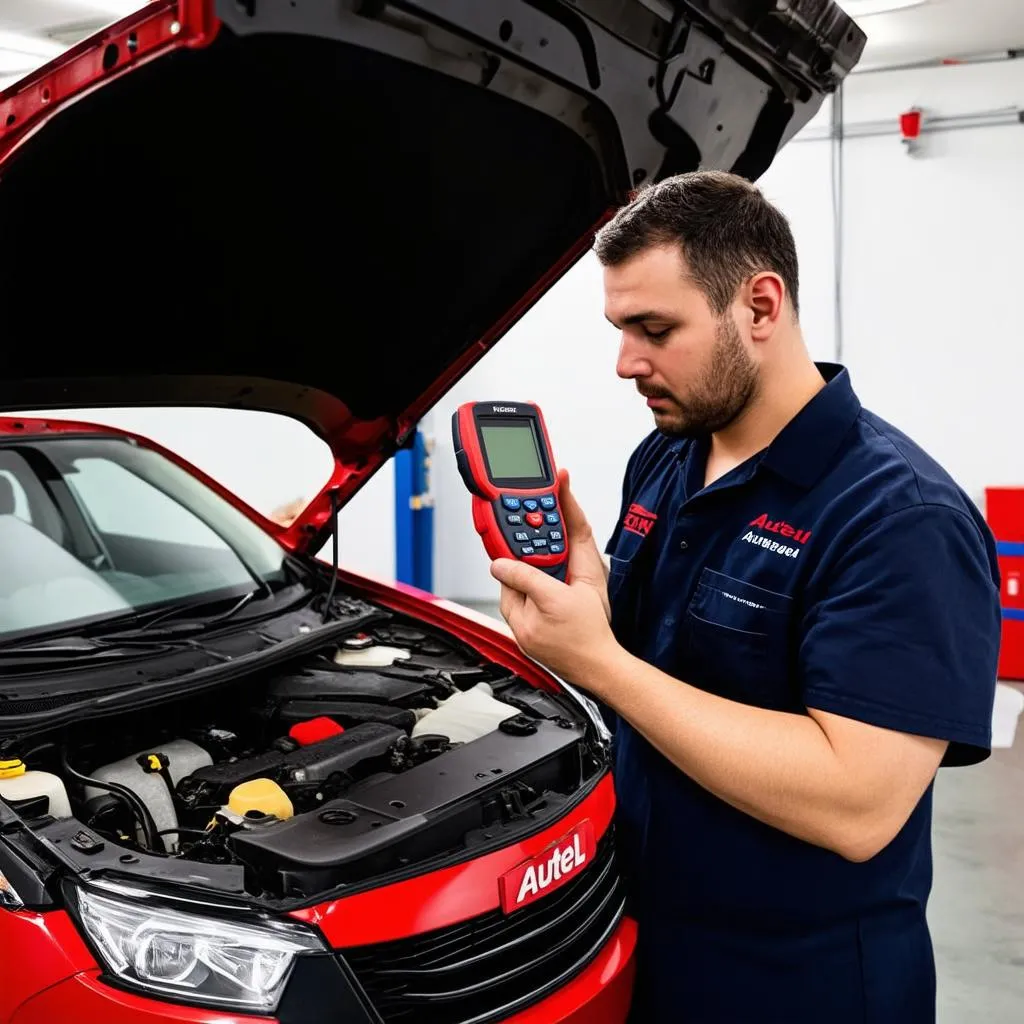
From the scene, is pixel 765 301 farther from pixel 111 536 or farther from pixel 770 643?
pixel 111 536

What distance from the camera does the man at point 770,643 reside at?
1.05 meters

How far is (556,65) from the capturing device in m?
1.48

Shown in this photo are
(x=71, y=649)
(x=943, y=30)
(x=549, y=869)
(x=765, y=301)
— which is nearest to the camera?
(x=765, y=301)

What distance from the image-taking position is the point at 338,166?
5.35ft

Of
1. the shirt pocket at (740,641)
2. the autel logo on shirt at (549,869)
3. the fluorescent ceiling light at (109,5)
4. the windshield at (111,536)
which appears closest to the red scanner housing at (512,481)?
the shirt pocket at (740,641)

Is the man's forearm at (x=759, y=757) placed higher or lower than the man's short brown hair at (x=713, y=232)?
lower

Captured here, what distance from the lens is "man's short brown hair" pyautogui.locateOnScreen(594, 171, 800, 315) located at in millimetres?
1139

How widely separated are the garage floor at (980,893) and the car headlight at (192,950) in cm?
178

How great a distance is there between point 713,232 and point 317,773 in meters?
1.16

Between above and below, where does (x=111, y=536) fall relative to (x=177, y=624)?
above

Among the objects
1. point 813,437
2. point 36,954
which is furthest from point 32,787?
point 813,437

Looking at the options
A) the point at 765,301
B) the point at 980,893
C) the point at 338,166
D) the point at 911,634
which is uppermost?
the point at 338,166

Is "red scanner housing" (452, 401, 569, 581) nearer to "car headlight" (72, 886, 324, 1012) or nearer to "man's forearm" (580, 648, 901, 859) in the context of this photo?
"man's forearm" (580, 648, 901, 859)

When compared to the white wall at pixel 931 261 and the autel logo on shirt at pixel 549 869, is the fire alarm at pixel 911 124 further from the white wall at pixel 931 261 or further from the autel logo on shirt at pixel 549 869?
the autel logo on shirt at pixel 549 869
